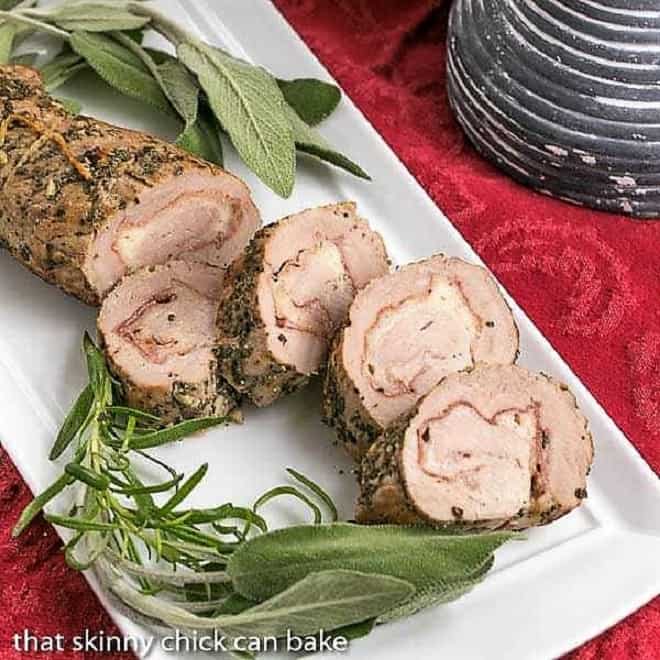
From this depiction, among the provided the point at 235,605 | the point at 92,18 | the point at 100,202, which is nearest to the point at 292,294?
the point at 100,202

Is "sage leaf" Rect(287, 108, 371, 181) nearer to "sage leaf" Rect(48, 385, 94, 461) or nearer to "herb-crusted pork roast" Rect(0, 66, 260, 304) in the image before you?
"herb-crusted pork roast" Rect(0, 66, 260, 304)

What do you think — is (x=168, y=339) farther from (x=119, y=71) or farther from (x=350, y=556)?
(x=119, y=71)

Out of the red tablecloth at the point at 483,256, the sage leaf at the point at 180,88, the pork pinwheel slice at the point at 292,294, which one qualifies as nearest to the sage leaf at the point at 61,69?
the sage leaf at the point at 180,88

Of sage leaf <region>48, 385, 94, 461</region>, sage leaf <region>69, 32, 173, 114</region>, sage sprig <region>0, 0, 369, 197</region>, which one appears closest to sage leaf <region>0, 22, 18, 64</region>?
sage sprig <region>0, 0, 369, 197</region>

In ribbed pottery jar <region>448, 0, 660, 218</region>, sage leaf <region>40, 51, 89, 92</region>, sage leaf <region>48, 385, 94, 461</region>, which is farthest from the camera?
sage leaf <region>40, 51, 89, 92</region>

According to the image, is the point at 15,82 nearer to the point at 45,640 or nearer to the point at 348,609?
the point at 45,640

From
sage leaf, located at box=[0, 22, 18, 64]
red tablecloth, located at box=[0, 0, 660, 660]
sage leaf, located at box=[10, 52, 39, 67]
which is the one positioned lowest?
red tablecloth, located at box=[0, 0, 660, 660]
